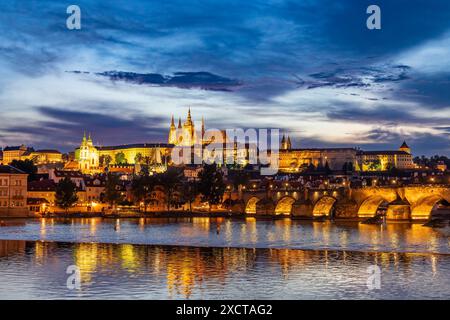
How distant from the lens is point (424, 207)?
69625mm

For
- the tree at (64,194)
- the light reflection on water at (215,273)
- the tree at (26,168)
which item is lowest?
the light reflection on water at (215,273)

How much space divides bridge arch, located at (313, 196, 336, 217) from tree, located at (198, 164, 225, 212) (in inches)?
614

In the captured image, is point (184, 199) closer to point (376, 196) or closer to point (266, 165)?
point (376, 196)

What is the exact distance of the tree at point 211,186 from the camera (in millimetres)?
96375

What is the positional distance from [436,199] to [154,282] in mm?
46603

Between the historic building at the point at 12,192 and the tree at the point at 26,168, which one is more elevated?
the tree at the point at 26,168

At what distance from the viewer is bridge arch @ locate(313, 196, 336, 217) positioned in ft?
281

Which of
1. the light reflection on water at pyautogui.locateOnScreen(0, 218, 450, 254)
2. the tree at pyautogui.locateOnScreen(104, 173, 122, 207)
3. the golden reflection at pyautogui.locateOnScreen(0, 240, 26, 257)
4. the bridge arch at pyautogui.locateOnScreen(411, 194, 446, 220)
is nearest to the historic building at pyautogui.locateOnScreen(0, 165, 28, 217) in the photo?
the tree at pyautogui.locateOnScreen(104, 173, 122, 207)

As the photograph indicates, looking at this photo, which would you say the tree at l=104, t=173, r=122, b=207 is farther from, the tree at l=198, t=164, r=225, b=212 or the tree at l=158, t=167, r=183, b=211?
the tree at l=198, t=164, r=225, b=212

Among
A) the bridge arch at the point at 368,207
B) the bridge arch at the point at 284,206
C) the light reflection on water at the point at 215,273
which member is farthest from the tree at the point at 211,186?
the light reflection on water at the point at 215,273

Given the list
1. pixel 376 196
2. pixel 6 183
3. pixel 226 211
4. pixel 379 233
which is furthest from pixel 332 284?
pixel 226 211

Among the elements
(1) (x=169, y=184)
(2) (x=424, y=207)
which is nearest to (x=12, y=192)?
(1) (x=169, y=184)

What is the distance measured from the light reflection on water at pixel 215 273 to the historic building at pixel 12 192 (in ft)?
126

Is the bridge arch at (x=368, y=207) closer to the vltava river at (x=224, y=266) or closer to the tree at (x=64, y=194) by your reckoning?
the vltava river at (x=224, y=266)
